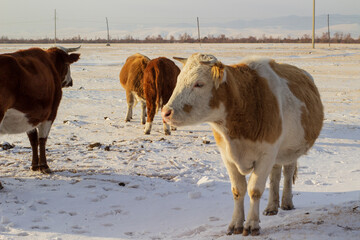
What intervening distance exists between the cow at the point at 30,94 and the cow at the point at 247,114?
2.66 meters

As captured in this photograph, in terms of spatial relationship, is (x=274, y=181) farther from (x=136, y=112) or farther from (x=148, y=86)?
(x=136, y=112)

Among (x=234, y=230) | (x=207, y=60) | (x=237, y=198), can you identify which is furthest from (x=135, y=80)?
(x=207, y=60)

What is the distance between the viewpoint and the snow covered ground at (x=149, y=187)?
192 inches

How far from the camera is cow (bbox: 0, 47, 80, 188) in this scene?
19.4ft

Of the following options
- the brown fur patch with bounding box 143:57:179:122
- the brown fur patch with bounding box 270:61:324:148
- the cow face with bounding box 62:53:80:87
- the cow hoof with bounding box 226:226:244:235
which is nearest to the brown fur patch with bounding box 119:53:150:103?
the brown fur patch with bounding box 143:57:179:122

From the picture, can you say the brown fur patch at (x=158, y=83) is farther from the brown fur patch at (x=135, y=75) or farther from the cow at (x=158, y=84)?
the brown fur patch at (x=135, y=75)

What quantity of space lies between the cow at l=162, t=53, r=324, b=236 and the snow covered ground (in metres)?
0.61

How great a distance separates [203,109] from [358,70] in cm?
2046

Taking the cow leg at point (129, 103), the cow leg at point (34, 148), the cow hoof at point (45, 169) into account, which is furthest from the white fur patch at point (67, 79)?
the cow leg at point (129, 103)

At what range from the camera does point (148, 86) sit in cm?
993

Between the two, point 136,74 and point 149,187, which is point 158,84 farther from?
point 149,187

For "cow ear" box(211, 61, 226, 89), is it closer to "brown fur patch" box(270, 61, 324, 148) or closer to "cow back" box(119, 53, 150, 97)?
"brown fur patch" box(270, 61, 324, 148)

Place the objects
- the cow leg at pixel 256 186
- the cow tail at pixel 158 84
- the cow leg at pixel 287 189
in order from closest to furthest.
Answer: the cow leg at pixel 256 186 → the cow leg at pixel 287 189 → the cow tail at pixel 158 84

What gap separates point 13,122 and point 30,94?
0.44 meters
